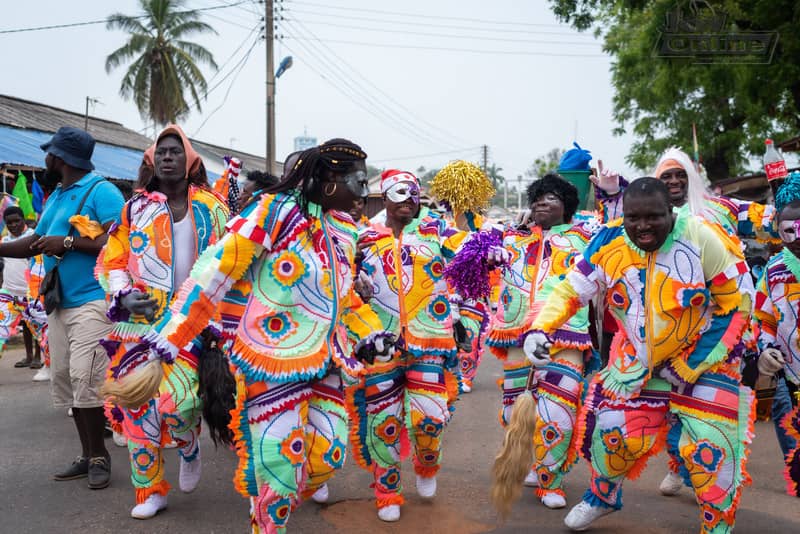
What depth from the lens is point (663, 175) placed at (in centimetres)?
503

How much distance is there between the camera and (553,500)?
4.82 meters

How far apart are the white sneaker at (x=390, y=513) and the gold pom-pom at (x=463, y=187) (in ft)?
7.80

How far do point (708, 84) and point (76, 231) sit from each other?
535 inches

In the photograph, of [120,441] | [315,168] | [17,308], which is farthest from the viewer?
[17,308]

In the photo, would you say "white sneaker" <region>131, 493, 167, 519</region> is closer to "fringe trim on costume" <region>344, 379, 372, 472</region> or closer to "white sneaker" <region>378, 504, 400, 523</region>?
"fringe trim on costume" <region>344, 379, 372, 472</region>

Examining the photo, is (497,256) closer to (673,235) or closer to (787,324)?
(673,235)

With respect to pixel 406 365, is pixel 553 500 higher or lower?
lower

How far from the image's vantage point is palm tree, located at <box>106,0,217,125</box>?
28203 millimetres

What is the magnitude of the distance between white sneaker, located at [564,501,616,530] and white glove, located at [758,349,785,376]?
49.6 inches

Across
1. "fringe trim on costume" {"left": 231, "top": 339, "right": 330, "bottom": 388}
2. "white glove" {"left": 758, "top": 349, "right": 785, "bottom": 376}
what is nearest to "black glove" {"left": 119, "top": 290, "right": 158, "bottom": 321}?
"fringe trim on costume" {"left": 231, "top": 339, "right": 330, "bottom": 388}

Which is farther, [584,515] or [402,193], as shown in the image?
[402,193]

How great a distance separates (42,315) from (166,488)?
4.72 m

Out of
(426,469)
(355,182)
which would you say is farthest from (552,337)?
(355,182)

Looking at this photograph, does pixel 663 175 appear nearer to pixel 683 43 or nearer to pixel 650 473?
pixel 650 473
